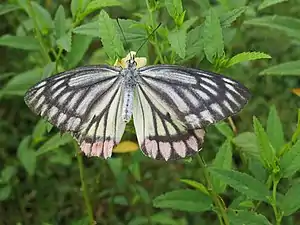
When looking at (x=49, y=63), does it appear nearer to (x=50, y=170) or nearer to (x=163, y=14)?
(x=50, y=170)

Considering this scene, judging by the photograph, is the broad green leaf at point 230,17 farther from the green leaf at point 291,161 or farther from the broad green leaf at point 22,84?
the broad green leaf at point 22,84

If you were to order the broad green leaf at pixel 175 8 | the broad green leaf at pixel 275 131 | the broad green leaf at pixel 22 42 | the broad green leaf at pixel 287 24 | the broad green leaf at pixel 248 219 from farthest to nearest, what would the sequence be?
the broad green leaf at pixel 22 42 < the broad green leaf at pixel 287 24 < the broad green leaf at pixel 275 131 < the broad green leaf at pixel 175 8 < the broad green leaf at pixel 248 219

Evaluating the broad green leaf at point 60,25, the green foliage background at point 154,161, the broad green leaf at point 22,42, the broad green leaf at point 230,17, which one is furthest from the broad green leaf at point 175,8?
the broad green leaf at point 22,42

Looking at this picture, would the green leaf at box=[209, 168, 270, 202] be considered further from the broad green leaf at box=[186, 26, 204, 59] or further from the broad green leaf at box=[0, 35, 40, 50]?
the broad green leaf at box=[0, 35, 40, 50]

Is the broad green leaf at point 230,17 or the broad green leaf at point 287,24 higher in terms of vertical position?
the broad green leaf at point 287,24

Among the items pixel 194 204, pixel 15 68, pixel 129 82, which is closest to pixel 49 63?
pixel 129 82

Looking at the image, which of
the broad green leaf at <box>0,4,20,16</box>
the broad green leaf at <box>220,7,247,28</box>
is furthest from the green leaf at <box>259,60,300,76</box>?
the broad green leaf at <box>0,4,20,16</box>
